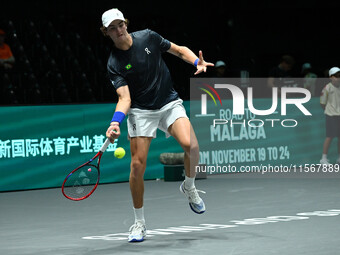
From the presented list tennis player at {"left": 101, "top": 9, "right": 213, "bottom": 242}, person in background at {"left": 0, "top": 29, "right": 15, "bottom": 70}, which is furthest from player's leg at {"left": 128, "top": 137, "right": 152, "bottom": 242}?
person in background at {"left": 0, "top": 29, "right": 15, "bottom": 70}

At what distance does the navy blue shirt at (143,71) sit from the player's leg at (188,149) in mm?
280

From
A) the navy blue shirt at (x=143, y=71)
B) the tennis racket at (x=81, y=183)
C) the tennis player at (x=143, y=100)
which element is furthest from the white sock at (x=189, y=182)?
the tennis racket at (x=81, y=183)

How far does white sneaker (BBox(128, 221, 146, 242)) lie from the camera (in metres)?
8.02

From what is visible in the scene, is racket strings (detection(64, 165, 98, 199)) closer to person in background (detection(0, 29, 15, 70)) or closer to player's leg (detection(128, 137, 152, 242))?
player's leg (detection(128, 137, 152, 242))

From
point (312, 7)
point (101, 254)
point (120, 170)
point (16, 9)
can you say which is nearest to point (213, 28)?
point (312, 7)

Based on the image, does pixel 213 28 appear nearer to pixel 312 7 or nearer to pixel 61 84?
pixel 312 7

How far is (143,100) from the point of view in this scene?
8.30 m

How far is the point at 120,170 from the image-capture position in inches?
563

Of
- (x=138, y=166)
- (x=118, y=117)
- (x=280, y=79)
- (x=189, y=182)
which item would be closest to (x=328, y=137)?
(x=280, y=79)

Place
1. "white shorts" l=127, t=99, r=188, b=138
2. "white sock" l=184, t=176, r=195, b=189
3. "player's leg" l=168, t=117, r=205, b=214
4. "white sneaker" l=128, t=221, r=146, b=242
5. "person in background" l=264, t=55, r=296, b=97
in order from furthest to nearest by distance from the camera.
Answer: "person in background" l=264, t=55, r=296, b=97 < "white sock" l=184, t=176, r=195, b=189 < "white shorts" l=127, t=99, r=188, b=138 < "player's leg" l=168, t=117, r=205, b=214 < "white sneaker" l=128, t=221, r=146, b=242

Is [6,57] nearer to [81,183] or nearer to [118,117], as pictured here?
[81,183]

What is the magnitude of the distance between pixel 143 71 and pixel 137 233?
158 centimetres

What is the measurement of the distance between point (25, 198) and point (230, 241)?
5.35m

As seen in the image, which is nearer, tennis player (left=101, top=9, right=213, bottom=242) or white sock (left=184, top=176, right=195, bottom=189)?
tennis player (left=101, top=9, right=213, bottom=242)
